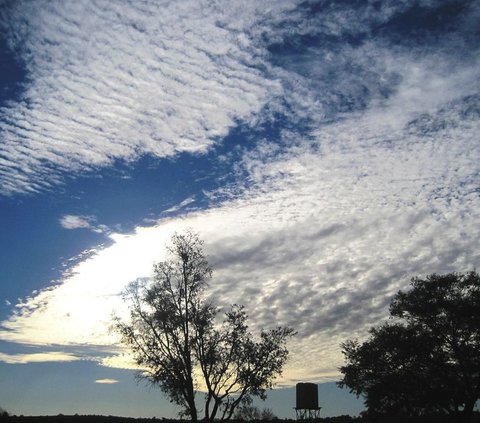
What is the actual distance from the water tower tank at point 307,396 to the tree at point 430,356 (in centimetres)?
1052

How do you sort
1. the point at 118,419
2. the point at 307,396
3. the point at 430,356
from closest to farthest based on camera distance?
the point at 430,356
the point at 118,419
the point at 307,396

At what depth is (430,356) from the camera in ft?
105

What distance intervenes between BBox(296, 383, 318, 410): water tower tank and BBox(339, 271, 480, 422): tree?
10.5 metres

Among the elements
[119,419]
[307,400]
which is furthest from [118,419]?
[307,400]

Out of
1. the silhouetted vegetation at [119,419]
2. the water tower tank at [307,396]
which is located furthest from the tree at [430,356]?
the water tower tank at [307,396]

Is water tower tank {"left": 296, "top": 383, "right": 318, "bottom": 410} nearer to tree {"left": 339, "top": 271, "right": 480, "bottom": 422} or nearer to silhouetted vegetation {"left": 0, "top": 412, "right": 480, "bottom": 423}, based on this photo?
silhouetted vegetation {"left": 0, "top": 412, "right": 480, "bottom": 423}

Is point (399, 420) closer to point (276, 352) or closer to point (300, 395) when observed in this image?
point (300, 395)

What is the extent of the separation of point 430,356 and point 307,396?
656 inches

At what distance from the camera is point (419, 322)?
3344 centimetres

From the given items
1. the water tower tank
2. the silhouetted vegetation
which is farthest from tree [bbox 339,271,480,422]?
the water tower tank

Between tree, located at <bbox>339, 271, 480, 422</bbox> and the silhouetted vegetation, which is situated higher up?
tree, located at <bbox>339, 271, 480, 422</bbox>

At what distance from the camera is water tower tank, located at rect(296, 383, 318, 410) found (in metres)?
43.4

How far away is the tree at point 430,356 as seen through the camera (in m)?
30.8

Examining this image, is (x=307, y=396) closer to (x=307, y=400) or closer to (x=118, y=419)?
(x=307, y=400)
